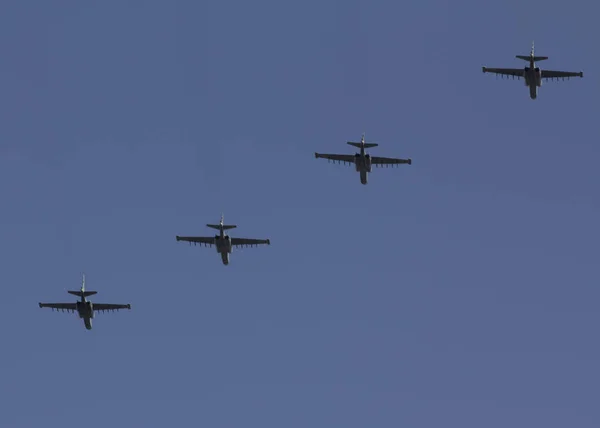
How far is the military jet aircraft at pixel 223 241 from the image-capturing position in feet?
525

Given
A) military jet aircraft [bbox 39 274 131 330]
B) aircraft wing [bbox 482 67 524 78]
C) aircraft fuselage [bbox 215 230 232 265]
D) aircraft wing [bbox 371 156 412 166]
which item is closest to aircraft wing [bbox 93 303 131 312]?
military jet aircraft [bbox 39 274 131 330]

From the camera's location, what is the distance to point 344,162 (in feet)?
544

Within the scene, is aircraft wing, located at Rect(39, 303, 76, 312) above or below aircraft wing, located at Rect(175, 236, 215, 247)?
below

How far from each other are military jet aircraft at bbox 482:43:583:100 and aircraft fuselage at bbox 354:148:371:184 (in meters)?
17.4

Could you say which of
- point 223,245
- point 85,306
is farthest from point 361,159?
point 85,306

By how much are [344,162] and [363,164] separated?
716cm

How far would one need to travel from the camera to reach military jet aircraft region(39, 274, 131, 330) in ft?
529

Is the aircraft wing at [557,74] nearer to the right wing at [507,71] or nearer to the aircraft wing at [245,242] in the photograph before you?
the right wing at [507,71]

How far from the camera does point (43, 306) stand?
17075 cm

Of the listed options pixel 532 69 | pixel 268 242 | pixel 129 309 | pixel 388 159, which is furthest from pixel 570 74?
pixel 129 309

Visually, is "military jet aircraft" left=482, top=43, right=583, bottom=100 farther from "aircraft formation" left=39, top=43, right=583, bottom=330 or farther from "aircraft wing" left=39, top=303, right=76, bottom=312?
"aircraft wing" left=39, top=303, right=76, bottom=312

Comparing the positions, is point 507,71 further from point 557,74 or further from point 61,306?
point 61,306

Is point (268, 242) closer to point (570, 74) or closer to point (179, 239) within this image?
point (179, 239)

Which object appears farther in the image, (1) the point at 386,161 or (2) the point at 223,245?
(1) the point at 386,161
